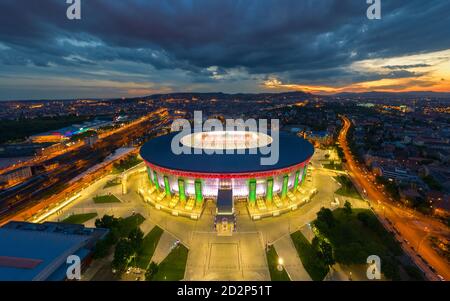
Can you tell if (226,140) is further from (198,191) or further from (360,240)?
(360,240)

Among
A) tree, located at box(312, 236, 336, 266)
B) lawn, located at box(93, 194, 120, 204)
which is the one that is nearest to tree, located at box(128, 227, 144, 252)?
lawn, located at box(93, 194, 120, 204)

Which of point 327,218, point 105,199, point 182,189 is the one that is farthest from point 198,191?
point 327,218

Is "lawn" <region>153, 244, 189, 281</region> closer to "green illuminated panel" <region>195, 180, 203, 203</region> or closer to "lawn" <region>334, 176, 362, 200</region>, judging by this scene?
"green illuminated panel" <region>195, 180, 203, 203</region>

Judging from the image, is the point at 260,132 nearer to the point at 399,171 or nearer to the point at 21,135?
the point at 399,171

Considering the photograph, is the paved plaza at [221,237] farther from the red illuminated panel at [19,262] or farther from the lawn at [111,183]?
the red illuminated panel at [19,262]

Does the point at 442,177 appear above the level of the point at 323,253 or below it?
above

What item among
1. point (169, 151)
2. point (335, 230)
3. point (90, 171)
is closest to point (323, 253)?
point (335, 230)
